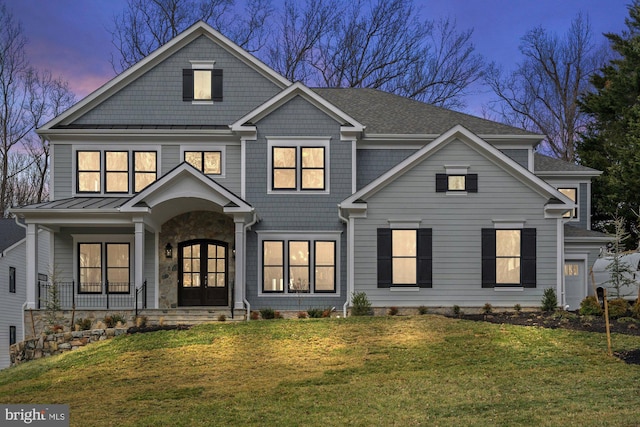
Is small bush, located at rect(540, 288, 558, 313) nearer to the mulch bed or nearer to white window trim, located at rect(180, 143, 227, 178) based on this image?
the mulch bed

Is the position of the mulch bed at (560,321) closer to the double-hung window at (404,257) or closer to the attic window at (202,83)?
the double-hung window at (404,257)

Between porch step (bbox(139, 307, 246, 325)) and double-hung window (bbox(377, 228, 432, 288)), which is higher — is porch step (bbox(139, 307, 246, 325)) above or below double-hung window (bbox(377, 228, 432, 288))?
below

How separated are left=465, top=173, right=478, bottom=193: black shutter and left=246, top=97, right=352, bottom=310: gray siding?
3.50 meters

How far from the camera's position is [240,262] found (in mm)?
19938

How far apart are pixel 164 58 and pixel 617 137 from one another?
753 inches

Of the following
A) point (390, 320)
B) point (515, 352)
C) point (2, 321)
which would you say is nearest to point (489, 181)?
point (390, 320)

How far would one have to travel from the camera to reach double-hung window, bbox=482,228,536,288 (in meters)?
20.1

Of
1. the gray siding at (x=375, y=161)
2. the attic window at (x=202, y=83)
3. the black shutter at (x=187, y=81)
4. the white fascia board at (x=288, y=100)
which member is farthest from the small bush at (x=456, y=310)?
the black shutter at (x=187, y=81)

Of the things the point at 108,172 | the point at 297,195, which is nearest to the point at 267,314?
the point at 297,195

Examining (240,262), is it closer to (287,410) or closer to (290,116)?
(290,116)

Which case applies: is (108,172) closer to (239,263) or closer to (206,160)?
(206,160)

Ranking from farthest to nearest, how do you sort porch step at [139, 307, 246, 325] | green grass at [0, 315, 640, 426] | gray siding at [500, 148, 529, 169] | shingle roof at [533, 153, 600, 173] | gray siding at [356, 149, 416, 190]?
Answer: shingle roof at [533, 153, 600, 173] → gray siding at [500, 148, 529, 169] → gray siding at [356, 149, 416, 190] → porch step at [139, 307, 246, 325] → green grass at [0, 315, 640, 426]

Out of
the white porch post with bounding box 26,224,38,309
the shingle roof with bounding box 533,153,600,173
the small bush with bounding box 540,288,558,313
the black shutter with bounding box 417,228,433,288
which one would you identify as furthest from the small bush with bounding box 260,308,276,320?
the shingle roof with bounding box 533,153,600,173

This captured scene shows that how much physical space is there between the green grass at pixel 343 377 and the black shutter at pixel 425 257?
2.45 metres
